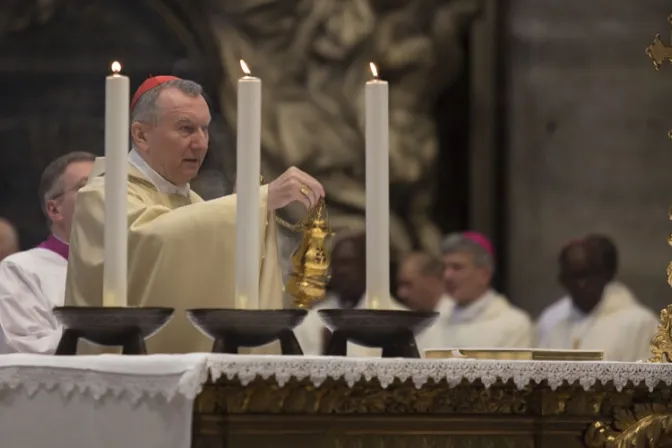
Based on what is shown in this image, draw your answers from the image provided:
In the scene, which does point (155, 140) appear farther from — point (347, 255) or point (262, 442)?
point (347, 255)

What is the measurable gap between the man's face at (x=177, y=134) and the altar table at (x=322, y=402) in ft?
3.71

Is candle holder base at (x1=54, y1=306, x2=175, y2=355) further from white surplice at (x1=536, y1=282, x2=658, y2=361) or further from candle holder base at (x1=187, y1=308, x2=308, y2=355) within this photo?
white surplice at (x1=536, y1=282, x2=658, y2=361)

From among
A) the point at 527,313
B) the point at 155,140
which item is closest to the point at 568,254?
the point at 527,313

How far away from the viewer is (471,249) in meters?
10.8

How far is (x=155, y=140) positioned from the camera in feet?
14.6

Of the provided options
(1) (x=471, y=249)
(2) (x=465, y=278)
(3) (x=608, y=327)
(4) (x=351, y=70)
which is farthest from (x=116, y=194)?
(4) (x=351, y=70)

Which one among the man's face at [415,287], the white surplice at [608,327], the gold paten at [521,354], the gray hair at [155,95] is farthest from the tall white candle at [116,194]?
the man's face at [415,287]

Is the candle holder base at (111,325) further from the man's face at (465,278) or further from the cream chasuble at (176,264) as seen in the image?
the man's face at (465,278)

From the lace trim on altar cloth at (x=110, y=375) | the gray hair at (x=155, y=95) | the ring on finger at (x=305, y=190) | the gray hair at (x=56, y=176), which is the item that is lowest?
the lace trim on altar cloth at (x=110, y=375)

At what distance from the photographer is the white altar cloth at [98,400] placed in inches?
122

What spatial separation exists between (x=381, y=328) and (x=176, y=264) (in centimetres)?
71

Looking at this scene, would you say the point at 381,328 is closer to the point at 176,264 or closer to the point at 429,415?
the point at 429,415

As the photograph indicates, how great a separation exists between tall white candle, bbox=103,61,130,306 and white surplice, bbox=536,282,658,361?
6.41 m

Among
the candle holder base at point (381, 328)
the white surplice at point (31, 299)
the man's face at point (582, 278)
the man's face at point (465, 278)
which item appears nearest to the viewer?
the candle holder base at point (381, 328)
